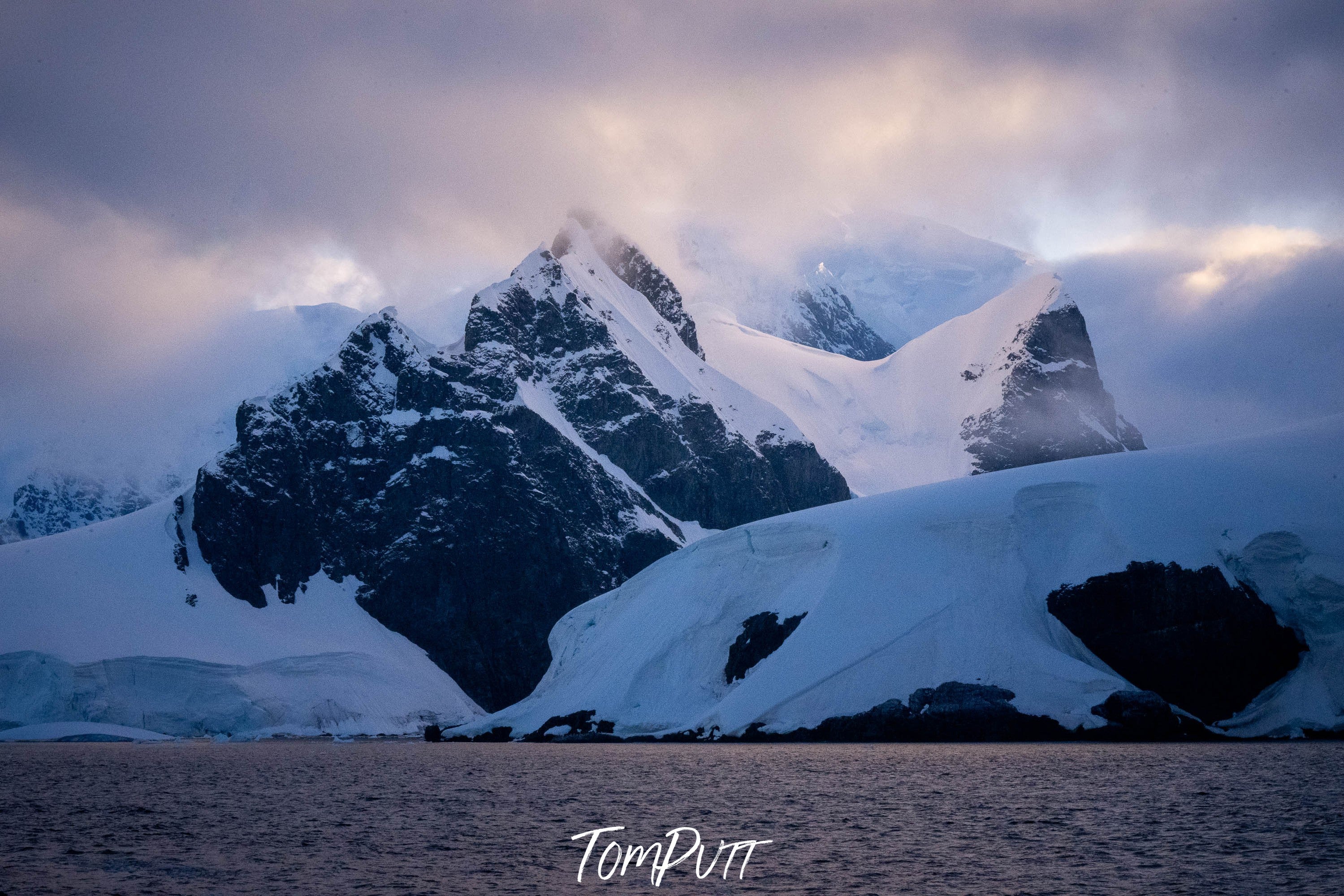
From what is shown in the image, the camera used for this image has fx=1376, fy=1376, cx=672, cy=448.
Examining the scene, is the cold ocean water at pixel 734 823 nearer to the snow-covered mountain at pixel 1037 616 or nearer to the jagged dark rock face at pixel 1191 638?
the snow-covered mountain at pixel 1037 616

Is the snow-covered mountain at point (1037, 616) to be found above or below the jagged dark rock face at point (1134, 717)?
above

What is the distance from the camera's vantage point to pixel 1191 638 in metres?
94.8

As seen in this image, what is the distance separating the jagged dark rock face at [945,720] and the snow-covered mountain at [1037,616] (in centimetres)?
13

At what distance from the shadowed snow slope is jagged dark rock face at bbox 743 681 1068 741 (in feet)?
322

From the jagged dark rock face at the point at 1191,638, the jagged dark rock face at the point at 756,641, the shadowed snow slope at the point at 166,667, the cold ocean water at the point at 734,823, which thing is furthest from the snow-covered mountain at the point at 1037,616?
the shadowed snow slope at the point at 166,667

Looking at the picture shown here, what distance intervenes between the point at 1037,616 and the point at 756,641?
22570 millimetres

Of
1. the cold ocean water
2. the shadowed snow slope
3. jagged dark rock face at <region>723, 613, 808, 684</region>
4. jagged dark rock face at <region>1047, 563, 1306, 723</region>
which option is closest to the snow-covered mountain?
jagged dark rock face at <region>1047, 563, 1306, 723</region>

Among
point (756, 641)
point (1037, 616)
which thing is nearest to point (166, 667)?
point (756, 641)

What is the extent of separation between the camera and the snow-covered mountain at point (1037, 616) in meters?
93.0

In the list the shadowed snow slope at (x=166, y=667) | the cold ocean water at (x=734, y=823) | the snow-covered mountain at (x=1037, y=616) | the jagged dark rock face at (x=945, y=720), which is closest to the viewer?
the cold ocean water at (x=734, y=823)

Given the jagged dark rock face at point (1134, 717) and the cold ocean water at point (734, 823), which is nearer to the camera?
the cold ocean water at point (734, 823)

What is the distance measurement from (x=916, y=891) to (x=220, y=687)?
156704 mm

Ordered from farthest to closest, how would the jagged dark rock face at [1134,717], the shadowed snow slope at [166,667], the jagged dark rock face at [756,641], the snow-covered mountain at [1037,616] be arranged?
1. the shadowed snow slope at [166,667]
2. the jagged dark rock face at [756,641]
3. the snow-covered mountain at [1037,616]
4. the jagged dark rock face at [1134,717]

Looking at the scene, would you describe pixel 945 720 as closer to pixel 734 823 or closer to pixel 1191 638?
pixel 1191 638
